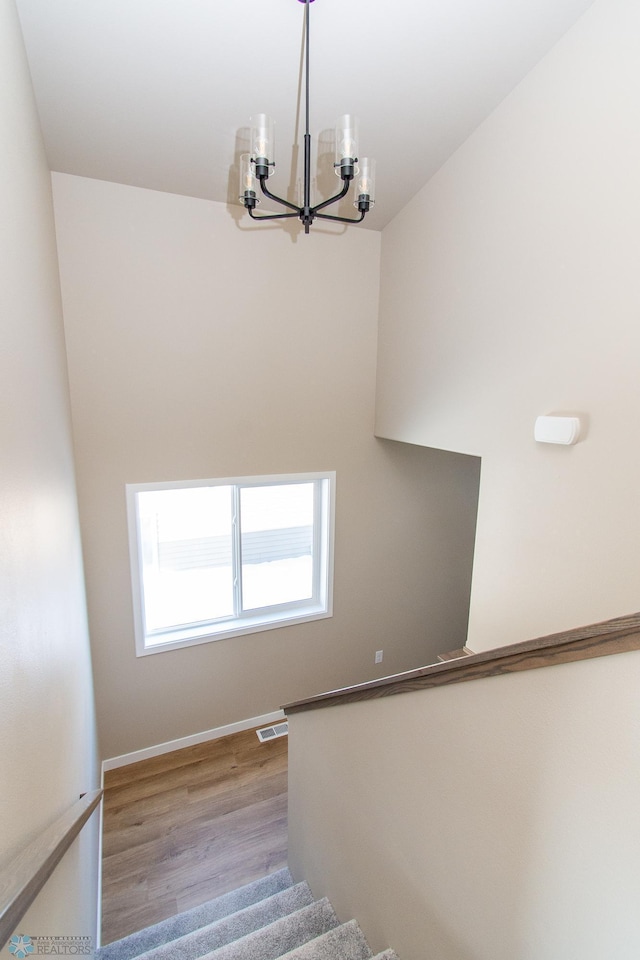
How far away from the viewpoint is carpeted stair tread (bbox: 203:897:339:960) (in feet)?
5.24

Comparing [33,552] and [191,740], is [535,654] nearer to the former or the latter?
[33,552]

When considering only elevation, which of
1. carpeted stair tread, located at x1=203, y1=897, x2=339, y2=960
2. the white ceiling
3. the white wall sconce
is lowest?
carpeted stair tread, located at x1=203, y1=897, x2=339, y2=960

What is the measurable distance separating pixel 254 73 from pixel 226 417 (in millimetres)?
1794

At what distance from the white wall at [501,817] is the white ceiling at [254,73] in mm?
2011

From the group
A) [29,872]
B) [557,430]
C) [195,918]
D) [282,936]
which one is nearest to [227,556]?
[195,918]

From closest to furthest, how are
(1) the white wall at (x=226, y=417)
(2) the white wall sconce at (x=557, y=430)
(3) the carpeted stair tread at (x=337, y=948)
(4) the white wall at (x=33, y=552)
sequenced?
(4) the white wall at (x=33, y=552) → (3) the carpeted stair tread at (x=337, y=948) → (2) the white wall sconce at (x=557, y=430) → (1) the white wall at (x=226, y=417)

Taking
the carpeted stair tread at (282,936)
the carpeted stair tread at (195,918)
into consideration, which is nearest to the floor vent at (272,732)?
the carpeted stair tread at (195,918)

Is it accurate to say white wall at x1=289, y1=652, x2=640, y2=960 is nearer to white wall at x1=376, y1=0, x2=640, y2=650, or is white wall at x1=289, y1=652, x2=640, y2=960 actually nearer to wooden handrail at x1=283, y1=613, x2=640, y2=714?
wooden handrail at x1=283, y1=613, x2=640, y2=714

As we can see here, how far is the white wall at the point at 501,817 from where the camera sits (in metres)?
0.66

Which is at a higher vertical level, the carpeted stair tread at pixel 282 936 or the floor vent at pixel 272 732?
the carpeted stair tread at pixel 282 936

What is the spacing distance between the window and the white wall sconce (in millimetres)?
1735

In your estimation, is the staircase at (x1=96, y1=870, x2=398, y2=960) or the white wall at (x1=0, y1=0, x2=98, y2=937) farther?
the staircase at (x1=96, y1=870, x2=398, y2=960)

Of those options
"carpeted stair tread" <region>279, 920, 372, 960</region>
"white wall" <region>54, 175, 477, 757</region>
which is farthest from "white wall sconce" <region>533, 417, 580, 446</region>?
"carpeted stair tread" <region>279, 920, 372, 960</region>

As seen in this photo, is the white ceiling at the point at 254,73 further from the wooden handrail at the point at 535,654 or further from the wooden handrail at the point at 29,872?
the wooden handrail at the point at 29,872
